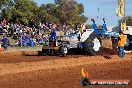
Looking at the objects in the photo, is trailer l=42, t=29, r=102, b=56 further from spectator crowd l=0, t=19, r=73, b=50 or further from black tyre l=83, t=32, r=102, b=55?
spectator crowd l=0, t=19, r=73, b=50

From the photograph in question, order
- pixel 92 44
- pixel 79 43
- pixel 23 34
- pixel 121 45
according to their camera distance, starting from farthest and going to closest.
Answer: pixel 23 34 < pixel 121 45 < pixel 79 43 < pixel 92 44

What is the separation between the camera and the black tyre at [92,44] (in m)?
19.1

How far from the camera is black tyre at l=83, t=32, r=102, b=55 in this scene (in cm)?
1914

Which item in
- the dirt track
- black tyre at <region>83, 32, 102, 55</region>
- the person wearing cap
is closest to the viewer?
the dirt track

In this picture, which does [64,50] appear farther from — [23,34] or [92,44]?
[23,34]

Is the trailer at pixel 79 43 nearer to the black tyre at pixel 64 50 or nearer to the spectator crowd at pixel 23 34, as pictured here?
the black tyre at pixel 64 50

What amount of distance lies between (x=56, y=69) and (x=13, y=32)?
13.9m

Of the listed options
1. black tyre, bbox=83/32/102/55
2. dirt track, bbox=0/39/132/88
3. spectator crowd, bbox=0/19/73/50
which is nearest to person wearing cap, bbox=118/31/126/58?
dirt track, bbox=0/39/132/88

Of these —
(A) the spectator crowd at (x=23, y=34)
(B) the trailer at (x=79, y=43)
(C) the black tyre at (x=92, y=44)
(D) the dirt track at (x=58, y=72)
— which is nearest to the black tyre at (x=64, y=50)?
(B) the trailer at (x=79, y=43)

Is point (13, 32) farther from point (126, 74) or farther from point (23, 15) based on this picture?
point (126, 74)

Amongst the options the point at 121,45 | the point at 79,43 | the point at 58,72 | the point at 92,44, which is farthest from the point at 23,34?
the point at 58,72

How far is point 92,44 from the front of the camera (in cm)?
1925

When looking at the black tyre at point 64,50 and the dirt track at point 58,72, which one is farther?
the black tyre at point 64,50

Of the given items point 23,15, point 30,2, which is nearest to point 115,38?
point 23,15
